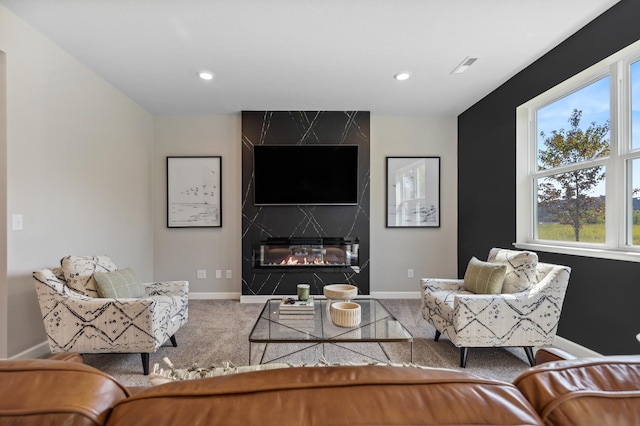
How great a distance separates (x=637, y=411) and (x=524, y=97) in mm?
3389

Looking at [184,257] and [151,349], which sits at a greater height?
[184,257]

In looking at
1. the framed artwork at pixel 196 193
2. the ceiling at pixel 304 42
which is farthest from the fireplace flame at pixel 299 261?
the ceiling at pixel 304 42

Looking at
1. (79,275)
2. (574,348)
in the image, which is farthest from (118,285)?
(574,348)

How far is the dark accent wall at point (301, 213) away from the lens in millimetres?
4273

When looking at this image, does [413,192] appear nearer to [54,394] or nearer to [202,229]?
[202,229]

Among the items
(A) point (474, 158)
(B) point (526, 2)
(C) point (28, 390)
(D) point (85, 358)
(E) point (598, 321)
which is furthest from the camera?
(A) point (474, 158)

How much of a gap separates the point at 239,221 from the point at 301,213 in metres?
0.88

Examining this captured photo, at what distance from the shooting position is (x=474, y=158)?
13.4 feet

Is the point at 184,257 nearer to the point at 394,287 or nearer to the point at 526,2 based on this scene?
the point at 394,287

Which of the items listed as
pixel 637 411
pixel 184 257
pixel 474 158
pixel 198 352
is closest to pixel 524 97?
pixel 474 158

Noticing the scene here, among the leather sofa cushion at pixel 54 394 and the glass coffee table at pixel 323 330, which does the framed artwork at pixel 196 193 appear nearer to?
the glass coffee table at pixel 323 330

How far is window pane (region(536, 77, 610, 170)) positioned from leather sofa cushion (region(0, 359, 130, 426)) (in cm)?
327

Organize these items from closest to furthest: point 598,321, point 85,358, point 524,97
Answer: point 598,321
point 85,358
point 524,97

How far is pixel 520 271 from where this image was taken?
99.7 inches
